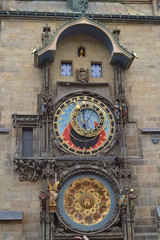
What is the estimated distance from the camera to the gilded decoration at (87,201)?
42.2 ft

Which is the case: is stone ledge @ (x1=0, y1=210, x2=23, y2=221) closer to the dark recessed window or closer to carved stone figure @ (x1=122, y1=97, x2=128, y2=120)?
the dark recessed window

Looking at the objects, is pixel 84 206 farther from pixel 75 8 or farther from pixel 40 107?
pixel 75 8

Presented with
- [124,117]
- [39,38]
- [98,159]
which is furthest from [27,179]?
[39,38]

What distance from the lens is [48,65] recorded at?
14.3 metres

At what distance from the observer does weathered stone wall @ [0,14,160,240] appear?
1285 cm

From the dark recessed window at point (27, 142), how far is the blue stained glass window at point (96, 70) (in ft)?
8.87

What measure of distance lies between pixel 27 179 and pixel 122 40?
5530 mm

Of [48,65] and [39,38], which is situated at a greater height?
[39,38]

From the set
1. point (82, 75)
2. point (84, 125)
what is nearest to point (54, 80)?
point (82, 75)

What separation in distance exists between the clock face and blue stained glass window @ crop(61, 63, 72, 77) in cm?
90

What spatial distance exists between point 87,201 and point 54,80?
12.6ft

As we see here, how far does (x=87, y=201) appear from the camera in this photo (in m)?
13.0

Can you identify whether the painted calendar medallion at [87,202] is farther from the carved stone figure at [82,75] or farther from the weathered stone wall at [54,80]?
the carved stone figure at [82,75]

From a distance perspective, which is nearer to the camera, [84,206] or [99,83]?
[84,206]
